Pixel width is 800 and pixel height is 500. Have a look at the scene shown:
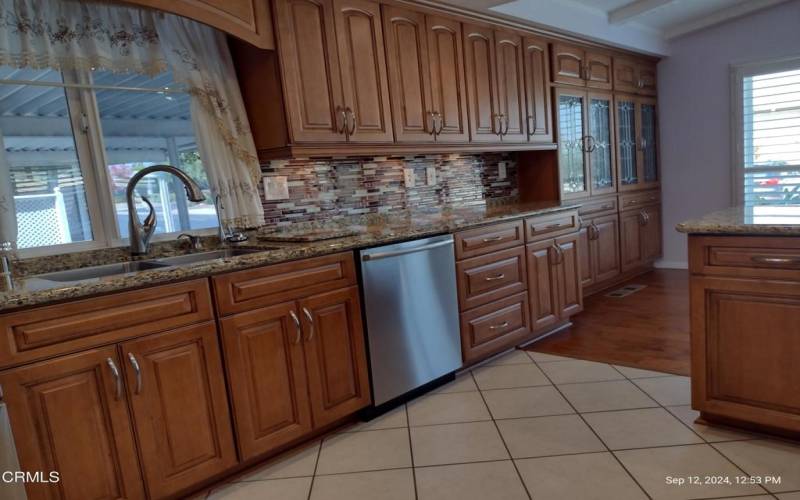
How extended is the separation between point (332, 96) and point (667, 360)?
2.25 metres

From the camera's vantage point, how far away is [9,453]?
139cm

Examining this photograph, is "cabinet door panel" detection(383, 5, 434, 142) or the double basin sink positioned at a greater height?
"cabinet door panel" detection(383, 5, 434, 142)

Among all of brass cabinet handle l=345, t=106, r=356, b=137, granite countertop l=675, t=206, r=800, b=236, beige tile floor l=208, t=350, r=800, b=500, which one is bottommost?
beige tile floor l=208, t=350, r=800, b=500

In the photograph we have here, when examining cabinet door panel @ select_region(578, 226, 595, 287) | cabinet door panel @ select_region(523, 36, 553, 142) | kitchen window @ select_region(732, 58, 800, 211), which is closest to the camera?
cabinet door panel @ select_region(523, 36, 553, 142)

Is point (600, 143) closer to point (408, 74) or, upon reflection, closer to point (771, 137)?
point (771, 137)

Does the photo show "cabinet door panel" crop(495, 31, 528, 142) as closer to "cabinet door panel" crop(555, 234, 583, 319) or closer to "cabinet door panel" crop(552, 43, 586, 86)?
"cabinet door panel" crop(552, 43, 586, 86)

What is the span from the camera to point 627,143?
4602 mm

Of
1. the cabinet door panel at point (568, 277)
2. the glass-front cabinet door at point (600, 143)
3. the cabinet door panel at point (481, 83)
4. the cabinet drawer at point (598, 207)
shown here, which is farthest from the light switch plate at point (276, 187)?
the glass-front cabinet door at point (600, 143)

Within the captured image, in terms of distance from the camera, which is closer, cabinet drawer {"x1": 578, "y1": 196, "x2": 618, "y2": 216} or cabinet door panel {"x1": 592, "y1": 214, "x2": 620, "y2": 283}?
cabinet drawer {"x1": 578, "y1": 196, "x2": 618, "y2": 216}

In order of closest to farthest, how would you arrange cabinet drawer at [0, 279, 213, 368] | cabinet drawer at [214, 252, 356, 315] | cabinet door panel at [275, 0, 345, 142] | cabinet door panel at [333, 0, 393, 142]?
cabinet drawer at [0, 279, 213, 368], cabinet drawer at [214, 252, 356, 315], cabinet door panel at [275, 0, 345, 142], cabinet door panel at [333, 0, 393, 142]

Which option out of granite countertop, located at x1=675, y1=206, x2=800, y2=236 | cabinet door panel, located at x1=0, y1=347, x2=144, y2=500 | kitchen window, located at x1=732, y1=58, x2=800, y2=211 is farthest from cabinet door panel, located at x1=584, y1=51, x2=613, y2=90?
cabinet door panel, located at x1=0, y1=347, x2=144, y2=500

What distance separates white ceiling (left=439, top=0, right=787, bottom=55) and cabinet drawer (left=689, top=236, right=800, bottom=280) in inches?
72.4

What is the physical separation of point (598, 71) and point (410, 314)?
9.74 feet

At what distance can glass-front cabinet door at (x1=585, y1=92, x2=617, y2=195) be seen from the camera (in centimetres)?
412
